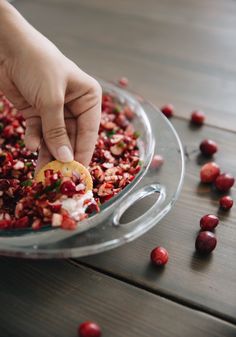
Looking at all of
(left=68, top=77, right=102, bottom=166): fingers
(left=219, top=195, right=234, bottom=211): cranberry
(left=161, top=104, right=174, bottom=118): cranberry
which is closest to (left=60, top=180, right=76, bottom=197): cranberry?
(left=68, top=77, right=102, bottom=166): fingers

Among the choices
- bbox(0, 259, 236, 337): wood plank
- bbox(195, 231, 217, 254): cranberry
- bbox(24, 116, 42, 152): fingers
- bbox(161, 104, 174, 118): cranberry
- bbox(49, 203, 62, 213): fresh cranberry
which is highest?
bbox(24, 116, 42, 152): fingers

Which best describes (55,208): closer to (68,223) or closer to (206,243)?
(68,223)

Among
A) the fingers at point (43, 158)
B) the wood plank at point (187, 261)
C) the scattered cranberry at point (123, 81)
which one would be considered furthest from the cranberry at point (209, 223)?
the scattered cranberry at point (123, 81)

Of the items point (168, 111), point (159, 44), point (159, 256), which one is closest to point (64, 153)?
point (159, 256)

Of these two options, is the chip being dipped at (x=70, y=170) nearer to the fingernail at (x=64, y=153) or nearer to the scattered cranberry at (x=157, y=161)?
the fingernail at (x=64, y=153)

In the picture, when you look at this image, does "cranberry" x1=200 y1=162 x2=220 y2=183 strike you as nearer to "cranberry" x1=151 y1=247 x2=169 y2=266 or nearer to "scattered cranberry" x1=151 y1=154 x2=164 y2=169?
"scattered cranberry" x1=151 y1=154 x2=164 y2=169

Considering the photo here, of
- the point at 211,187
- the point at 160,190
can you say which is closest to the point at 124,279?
the point at 160,190
